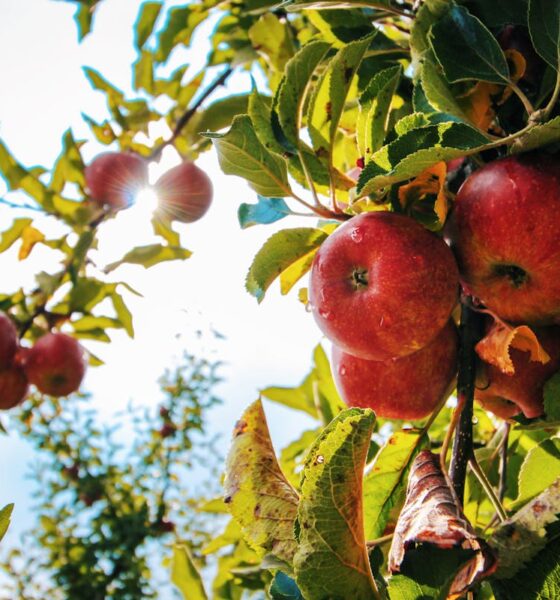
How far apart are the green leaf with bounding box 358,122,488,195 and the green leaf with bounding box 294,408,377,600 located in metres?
0.28

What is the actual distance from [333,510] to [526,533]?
15cm

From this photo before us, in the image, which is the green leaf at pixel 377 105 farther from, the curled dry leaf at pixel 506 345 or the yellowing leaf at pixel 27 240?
the yellowing leaf at pixel 27 240

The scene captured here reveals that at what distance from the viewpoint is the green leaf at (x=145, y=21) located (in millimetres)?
1907

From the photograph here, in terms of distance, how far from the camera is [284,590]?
1.84 feet

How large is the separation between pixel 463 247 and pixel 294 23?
1.26m

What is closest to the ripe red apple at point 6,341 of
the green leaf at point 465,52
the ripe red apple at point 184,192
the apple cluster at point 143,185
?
the apple cluster at point 143,185

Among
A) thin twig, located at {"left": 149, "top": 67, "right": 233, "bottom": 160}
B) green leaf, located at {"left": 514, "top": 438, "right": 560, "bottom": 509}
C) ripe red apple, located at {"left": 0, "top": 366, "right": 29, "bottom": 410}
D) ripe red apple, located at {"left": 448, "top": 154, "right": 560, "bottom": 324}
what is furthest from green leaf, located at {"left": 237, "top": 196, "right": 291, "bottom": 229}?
ripe red apple, located at {"left": 0, "top": 366, "right": 29, "bottom": 410}

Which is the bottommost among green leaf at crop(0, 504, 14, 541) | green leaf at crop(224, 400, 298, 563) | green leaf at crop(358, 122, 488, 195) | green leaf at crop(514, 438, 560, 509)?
green leaf at crop(514, 438, 560, 509)

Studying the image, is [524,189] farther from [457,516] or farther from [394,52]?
[394,52]

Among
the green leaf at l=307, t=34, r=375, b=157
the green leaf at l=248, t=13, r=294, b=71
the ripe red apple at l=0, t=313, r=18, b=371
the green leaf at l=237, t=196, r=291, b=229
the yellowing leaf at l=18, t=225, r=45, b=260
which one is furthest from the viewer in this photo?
the yellowing leaf at l=18, t=225, r=45, b=260

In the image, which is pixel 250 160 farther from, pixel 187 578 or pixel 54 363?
pixel 54 363

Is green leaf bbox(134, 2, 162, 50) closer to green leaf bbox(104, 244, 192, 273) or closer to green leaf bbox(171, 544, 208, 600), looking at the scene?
green leaf bbox(104, 244, 192, 273)

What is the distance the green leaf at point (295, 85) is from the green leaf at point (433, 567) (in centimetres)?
56

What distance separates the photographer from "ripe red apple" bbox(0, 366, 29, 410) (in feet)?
6.49
